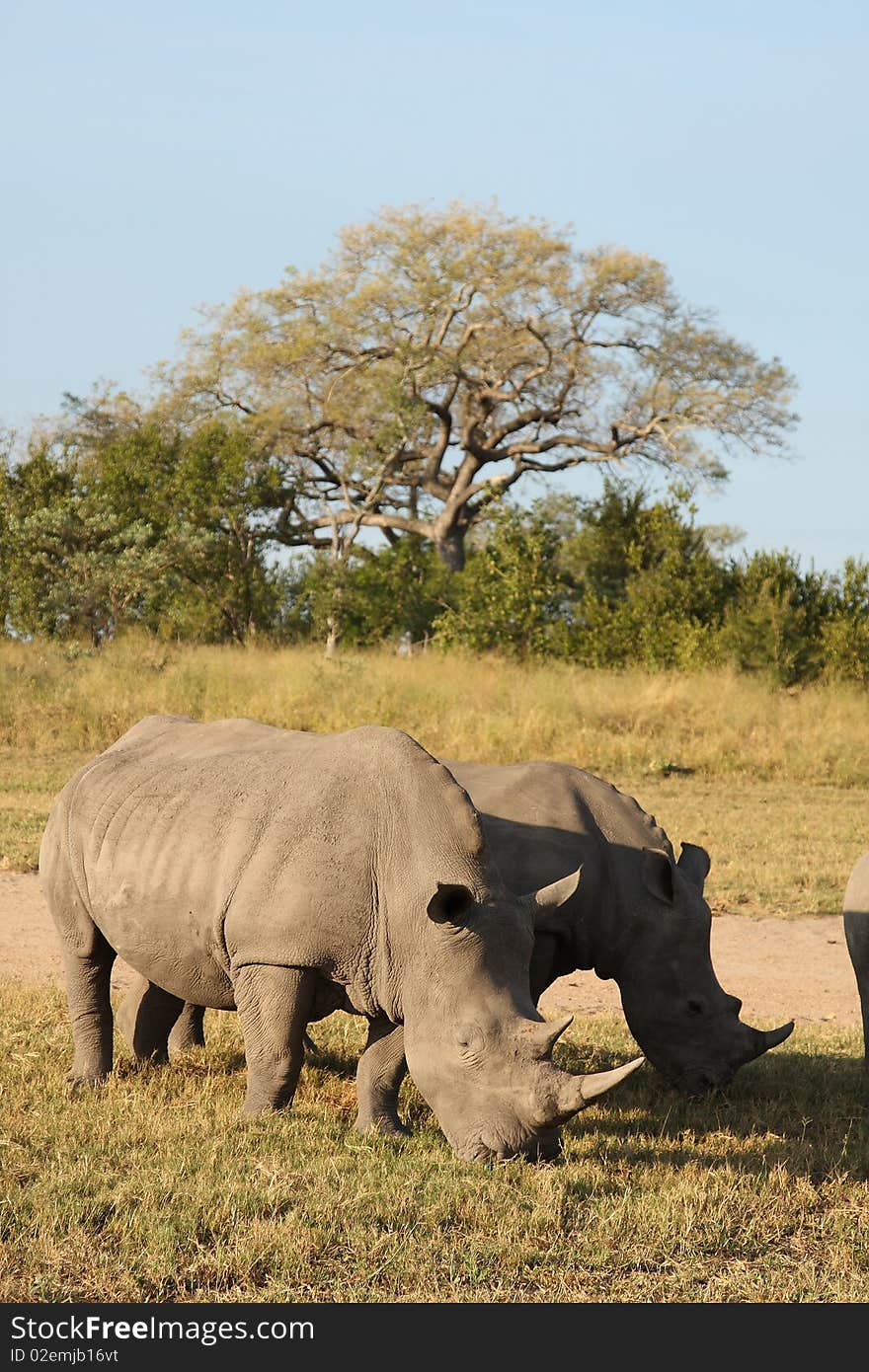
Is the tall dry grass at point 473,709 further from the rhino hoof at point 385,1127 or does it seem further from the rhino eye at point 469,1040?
the rhino eye at point 469,1040

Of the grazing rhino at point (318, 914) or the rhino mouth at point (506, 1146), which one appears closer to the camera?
the rhino mouth at point (506, 1146)

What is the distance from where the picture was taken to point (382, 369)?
39.5 meters

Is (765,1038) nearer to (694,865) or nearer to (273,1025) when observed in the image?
(694,865)

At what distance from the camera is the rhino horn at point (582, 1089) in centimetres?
459

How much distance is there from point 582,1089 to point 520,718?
14.2m

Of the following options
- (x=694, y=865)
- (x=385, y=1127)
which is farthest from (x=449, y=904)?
(x=694, y=865)

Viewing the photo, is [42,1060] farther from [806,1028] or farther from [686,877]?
[806,1028]

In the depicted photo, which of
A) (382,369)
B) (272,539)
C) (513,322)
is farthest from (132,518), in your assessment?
(513,322)

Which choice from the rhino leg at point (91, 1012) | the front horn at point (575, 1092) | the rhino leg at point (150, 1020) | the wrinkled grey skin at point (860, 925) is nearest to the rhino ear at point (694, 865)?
the wrinkled grey skin at point (860, 925)

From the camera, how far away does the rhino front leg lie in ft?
18.6

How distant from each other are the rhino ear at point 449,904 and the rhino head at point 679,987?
1.46 meters

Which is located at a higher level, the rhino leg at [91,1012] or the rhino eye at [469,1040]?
the rhino eye at [469,1040]

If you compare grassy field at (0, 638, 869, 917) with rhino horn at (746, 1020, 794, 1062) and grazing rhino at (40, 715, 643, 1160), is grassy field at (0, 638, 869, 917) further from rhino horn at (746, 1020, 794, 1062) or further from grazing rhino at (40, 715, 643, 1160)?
grazing rhino at (40, 715, 643, 1160)
